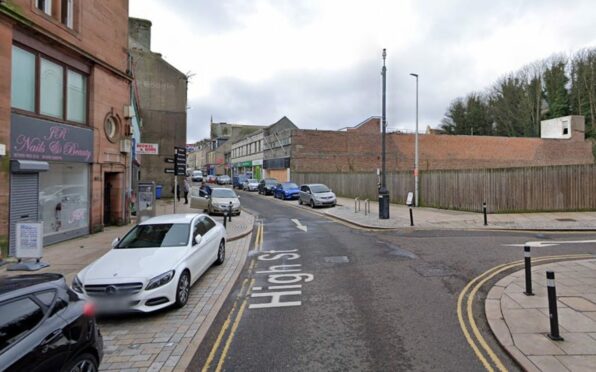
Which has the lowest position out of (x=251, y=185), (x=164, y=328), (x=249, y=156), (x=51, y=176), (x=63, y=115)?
(x=164, y=328)

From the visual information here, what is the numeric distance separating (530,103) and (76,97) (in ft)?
211

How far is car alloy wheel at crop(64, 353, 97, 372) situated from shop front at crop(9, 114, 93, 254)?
27.3 feet

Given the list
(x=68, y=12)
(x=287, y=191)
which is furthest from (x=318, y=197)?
(x=68, y=12)

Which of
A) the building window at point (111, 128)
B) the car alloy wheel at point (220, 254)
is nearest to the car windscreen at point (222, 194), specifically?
the building window at point (111, 128)

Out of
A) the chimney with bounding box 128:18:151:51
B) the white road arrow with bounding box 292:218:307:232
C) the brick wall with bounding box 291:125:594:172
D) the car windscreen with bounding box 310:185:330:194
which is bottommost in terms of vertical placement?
the white road arrow with bounding box 292:218:307:232

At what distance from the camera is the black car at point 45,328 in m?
3.02

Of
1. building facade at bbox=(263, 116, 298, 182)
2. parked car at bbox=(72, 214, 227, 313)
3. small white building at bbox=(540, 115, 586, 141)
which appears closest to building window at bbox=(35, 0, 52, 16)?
parked car at bbox=(72, 214, 227, 313)

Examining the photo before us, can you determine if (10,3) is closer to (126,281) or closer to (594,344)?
(126,281)

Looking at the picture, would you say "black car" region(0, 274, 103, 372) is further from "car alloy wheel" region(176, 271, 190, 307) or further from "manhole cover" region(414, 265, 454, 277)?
"manhole cover" region(414, 265, 454, 277)

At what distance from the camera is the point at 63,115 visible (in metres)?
12.4

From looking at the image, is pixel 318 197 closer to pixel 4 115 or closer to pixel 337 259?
pixel 337 259

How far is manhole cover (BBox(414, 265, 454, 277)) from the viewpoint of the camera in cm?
826

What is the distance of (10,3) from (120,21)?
5896 millimetres

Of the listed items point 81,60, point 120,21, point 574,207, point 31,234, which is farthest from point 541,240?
point 120,21
